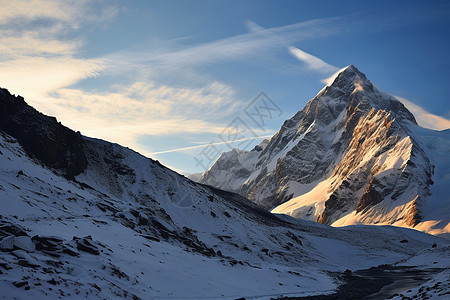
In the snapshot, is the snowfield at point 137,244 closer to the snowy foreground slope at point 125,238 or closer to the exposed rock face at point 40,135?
the snowy foreground slope at point 125,238

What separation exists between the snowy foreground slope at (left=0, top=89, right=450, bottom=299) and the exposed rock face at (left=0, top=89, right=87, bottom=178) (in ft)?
0.68

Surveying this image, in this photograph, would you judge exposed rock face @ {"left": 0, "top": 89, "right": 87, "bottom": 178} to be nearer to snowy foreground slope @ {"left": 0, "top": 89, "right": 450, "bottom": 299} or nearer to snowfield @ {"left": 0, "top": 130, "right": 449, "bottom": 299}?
snowy foreground slope @ {"left": 0, "top": 89, "right": 450, "bottom": 299}

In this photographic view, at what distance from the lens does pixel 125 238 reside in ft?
114

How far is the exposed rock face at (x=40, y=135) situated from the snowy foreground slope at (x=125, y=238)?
0.68 feet

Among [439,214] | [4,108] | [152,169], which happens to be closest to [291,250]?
[152,169]

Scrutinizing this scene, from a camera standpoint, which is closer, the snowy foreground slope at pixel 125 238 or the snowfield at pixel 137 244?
the snowfield at pixel 137 244

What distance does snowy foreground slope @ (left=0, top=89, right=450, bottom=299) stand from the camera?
19953 mm

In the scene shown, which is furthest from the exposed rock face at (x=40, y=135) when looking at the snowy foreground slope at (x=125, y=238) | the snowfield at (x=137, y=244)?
the snowfield at (x=137, y=244)

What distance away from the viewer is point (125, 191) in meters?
71.8

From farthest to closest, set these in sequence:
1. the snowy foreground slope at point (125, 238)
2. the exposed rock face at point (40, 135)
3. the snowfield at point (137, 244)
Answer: the exposed rock face at point (40, 135) < the snowy foreground slope at point (125, 238) < the snowfield at point (137, 244)

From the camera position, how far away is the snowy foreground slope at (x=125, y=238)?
19953 millimetres

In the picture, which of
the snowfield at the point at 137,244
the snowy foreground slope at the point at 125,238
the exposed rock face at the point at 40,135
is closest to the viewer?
the snowfield at the point at 137,244

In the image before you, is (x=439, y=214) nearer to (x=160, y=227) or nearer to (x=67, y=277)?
(x=160, y=227)

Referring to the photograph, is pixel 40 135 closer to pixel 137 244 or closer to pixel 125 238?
pixel 125 238
